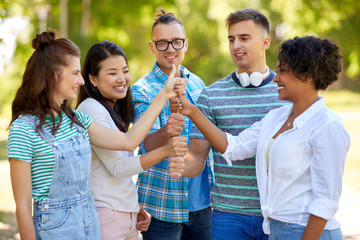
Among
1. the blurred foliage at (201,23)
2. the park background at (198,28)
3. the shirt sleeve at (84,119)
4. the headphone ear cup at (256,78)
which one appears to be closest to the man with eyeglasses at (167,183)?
the headphone ear cup at (256,78)

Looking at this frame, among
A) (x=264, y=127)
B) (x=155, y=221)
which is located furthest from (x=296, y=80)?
(x=155, y=221)

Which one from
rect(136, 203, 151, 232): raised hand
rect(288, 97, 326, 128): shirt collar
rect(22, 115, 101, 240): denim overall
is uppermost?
rect(288, 97, 326, 128): shirt collar

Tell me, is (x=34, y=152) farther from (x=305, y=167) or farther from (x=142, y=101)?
(x=305, y=167)

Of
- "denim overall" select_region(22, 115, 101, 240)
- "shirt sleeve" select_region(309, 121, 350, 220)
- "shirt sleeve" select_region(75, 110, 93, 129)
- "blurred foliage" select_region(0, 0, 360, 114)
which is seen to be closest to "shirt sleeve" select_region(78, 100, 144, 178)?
"shirt sleeve" select_region(75, 110, 93, 129)

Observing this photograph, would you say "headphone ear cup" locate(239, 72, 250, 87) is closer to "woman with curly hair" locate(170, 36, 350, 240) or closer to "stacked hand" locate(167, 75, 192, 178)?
"stacked hand" locate(167, 75, 192, 178)

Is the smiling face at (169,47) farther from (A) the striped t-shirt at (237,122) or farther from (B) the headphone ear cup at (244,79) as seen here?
(B) the headphone ear cup at (244,79)

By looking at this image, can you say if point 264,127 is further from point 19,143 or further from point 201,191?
point 19,143

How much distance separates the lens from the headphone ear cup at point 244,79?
3314 mm

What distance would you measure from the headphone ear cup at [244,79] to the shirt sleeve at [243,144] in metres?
0.32

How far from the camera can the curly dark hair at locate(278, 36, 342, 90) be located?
8.48 feet

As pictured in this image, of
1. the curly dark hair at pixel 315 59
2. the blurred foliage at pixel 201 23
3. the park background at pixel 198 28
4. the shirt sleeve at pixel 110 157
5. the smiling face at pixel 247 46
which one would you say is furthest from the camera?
the blurred foliage at pixel 201 23

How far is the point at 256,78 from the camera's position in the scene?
330 cm

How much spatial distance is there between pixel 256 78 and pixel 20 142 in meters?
1.65

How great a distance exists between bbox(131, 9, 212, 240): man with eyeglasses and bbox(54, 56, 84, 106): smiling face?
0.89 meters
